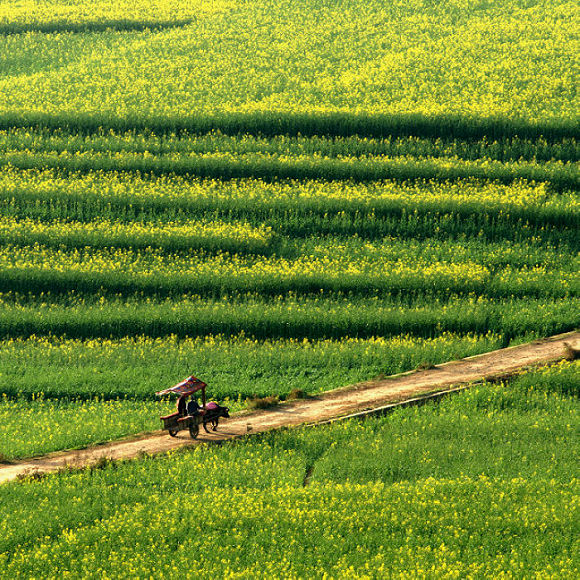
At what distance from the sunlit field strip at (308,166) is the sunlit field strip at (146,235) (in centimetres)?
552

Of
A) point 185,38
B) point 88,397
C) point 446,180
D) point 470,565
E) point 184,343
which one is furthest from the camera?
point 185,38

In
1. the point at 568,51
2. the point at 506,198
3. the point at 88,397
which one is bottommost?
Result: the point at 88,397

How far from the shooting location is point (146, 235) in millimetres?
38469

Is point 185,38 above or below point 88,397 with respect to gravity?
above

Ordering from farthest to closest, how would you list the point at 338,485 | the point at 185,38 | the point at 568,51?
the point at 185,38, the point at 568,51, the point at 338,485

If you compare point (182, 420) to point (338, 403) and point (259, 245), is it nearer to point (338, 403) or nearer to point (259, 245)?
point (338, 403)

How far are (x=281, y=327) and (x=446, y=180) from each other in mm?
15074

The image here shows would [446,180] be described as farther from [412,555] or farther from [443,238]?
[412,555]

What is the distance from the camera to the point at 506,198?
132ft

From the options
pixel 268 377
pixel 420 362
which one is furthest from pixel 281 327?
pixel 420 362

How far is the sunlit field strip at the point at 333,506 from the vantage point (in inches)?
720

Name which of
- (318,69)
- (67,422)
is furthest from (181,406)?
(318,69)

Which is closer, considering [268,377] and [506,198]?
[268,377]

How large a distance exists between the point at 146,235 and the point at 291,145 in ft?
38.8
